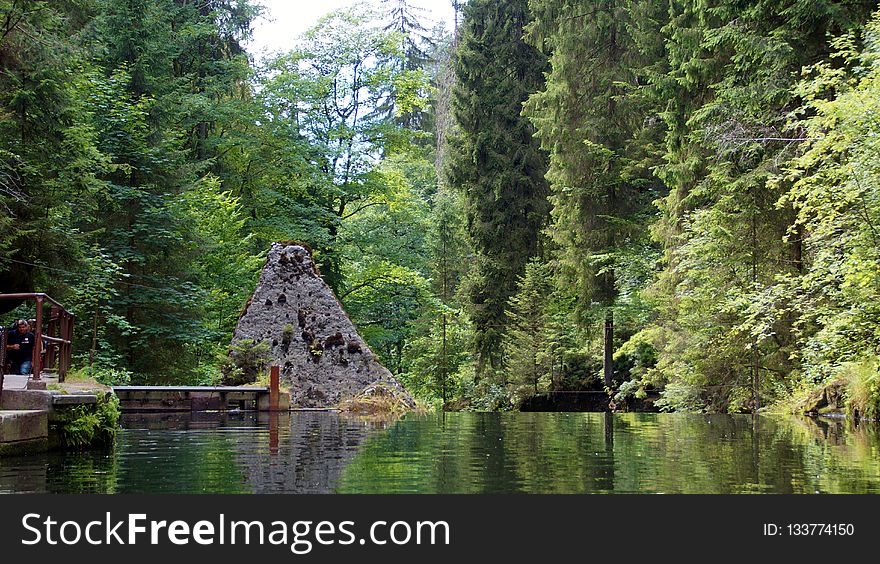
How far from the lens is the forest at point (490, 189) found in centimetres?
1697

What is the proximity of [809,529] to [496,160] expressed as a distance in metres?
33.0

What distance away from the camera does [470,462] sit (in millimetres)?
8352

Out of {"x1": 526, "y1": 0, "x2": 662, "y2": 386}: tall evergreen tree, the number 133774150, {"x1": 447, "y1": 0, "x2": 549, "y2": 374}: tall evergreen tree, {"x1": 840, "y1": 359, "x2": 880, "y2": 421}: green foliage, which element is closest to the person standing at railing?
the number 133774150

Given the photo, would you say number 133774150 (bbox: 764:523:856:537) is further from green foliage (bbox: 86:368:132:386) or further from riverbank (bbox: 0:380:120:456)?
green foliage (bbox: 86:368:132:386)

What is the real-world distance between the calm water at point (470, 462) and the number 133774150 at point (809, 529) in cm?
106

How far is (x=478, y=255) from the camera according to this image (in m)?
37.4

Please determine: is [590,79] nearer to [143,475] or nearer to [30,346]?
[30,346]

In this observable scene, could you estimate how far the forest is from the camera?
668 inches

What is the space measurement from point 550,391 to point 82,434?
2512cm

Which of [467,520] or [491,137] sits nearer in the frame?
[467,520]

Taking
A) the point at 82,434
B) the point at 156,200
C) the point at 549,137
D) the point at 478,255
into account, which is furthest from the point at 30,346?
the point at 478,255

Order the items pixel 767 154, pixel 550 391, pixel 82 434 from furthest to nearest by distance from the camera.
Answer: pixel 550 391 → pixel 767 154 → pixel 82 434

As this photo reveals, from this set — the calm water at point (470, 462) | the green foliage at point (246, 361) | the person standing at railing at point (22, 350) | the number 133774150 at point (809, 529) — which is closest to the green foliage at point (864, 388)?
the calm water at point (470, 462)

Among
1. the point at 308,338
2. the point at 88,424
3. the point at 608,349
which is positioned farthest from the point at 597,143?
the point at 88,424
